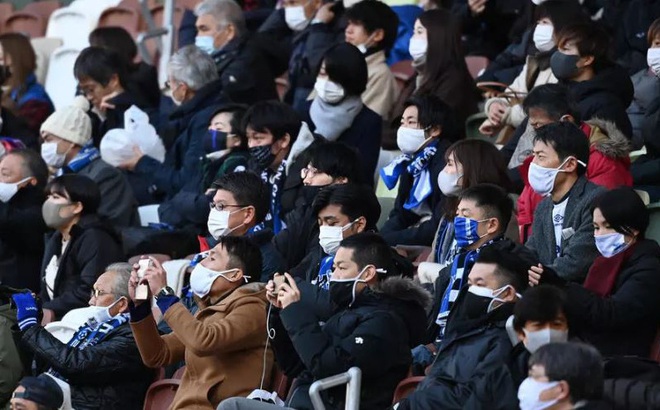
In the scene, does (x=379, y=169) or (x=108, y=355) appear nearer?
(x=108, y=355)

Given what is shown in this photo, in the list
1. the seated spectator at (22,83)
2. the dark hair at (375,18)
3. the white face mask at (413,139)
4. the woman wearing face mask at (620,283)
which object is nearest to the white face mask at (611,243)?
the woman wearing face mask at (620,283)

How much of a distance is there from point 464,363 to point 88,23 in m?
8.34

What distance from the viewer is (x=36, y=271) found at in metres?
10.0

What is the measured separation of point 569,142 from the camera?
779 centimetres

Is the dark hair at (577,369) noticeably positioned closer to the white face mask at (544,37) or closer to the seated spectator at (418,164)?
the seated spectator at (418,164)

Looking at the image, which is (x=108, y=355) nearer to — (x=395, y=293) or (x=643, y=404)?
(x=395, y=293)

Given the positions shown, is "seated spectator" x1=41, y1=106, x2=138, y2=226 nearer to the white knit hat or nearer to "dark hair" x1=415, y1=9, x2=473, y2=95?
the white knit hat

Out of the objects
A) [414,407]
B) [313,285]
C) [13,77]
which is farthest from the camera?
[13,77]

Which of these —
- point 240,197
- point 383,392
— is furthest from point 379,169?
point 383,392

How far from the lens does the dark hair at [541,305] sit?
6.36m

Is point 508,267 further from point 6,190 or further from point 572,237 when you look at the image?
point 6,190

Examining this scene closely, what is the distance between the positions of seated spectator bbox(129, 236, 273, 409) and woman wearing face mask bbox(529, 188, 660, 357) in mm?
1356

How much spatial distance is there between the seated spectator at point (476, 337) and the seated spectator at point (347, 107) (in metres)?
2.84

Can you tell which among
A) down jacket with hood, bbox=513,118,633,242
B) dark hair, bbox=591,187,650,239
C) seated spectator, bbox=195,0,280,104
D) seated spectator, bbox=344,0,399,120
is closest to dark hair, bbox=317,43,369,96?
seated spectator, bbox=344,0,399,120
